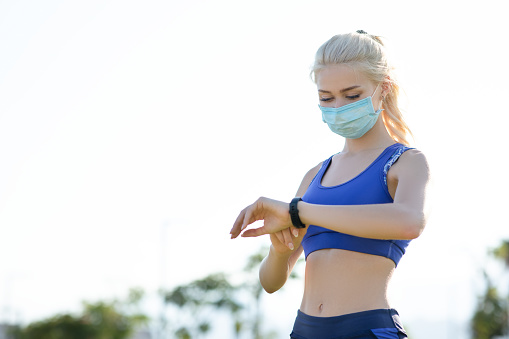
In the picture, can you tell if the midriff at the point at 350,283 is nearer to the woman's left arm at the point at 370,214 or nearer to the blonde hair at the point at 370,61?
the woman's left arm at the point at 370,214

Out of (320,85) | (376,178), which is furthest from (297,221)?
(320,85)

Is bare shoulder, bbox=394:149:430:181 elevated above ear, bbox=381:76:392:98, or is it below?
below

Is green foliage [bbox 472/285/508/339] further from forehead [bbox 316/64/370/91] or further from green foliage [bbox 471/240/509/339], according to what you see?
forehead [bbox 316/64/370/91]

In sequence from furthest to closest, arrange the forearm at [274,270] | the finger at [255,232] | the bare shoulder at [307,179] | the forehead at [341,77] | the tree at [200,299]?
the tree at [200,299] → the bare shoulder at [307,179] → the forearm at [274,270] → the forehead at [341,77] → the finger at [255,232]

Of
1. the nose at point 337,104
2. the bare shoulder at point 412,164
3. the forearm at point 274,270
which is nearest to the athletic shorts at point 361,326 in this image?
the forearm at point 274,270

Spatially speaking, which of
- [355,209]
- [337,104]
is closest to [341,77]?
[337,104]

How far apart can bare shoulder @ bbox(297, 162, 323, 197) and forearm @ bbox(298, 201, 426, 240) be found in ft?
2.94

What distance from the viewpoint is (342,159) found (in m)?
3.89

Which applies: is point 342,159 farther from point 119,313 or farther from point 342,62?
point 119,313

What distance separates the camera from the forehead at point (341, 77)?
11.8ft

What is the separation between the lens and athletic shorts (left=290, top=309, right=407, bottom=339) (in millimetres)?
3340

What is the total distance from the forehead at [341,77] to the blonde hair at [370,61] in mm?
21

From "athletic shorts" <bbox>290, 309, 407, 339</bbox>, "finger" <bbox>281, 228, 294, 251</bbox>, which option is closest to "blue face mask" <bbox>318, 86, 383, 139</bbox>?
"finger" <bbox>281, 228, 294, 251</bbox>

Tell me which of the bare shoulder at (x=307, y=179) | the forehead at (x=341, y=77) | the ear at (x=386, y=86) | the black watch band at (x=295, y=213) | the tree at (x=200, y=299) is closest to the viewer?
the black watch band at (x=295, y=213)
